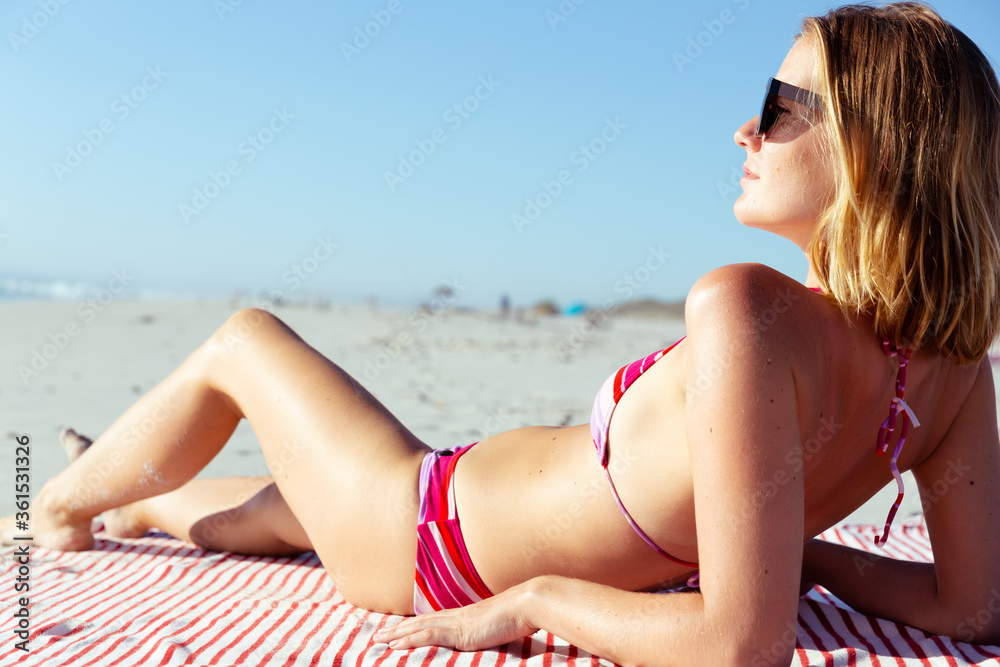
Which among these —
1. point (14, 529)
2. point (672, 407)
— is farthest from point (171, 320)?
point (672, 407)

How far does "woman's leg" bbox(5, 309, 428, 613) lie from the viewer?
2164 millimetres

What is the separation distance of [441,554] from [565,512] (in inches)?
15.9

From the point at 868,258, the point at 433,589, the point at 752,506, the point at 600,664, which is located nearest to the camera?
the point at 752,506

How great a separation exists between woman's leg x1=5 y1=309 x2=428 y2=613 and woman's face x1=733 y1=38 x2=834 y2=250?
3.75 ft

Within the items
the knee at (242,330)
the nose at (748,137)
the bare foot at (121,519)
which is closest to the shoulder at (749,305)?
the nose at (748,137)

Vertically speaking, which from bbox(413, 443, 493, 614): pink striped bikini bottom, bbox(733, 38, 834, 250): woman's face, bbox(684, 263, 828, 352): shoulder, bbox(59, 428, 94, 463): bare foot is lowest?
bbox(413, 443, 493, 614): pink striped bikini bottom

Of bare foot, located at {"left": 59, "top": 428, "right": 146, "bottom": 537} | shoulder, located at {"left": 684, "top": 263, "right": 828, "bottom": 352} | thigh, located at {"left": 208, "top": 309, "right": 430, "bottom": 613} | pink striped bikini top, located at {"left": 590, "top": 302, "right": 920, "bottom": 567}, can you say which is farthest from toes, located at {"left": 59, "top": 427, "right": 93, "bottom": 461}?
shoulder, located at {"left": 684, "top": 263, "right": 828, "bottom": 352}

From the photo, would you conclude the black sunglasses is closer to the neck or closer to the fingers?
the neck

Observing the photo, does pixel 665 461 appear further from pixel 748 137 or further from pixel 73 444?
pixel 73 444

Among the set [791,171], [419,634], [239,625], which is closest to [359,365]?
[239,625]

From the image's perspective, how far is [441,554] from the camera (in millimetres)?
2070

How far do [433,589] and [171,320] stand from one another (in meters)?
10.1

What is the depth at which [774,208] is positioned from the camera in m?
1.71

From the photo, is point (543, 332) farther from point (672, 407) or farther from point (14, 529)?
point (672, 407)
